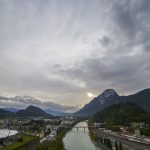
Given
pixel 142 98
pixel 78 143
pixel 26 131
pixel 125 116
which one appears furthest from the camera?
pixel 142 98

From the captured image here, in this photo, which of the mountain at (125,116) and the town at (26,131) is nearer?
the town at (26,131)

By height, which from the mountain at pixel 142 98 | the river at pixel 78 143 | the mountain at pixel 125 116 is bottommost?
the river at pixel 78 143

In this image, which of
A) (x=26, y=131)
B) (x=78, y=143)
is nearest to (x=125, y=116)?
(x=26, y=131)

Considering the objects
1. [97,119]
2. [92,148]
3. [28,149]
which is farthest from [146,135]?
[97,119]

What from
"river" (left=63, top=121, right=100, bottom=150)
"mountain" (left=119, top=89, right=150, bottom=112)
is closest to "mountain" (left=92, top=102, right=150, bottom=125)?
"river" (left=63, top=121, right=100, bottom=150)

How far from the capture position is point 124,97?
198m

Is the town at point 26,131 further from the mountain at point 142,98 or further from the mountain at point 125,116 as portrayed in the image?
the mountain at point 142,98

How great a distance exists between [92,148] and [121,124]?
34.9m

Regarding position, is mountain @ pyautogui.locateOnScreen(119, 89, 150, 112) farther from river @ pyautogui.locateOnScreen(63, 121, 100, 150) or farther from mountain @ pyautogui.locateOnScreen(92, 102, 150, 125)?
river @ pyautogui.locateOnScreen(63, 121, 100, 150)

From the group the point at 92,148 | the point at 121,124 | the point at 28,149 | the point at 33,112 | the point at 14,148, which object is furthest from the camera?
the point at 33,112

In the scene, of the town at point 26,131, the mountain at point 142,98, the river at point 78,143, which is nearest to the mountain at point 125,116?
the town at point 26,131

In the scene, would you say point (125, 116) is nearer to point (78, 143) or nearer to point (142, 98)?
point (78, 143)

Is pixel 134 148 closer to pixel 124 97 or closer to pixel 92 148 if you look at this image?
pixel 92 148

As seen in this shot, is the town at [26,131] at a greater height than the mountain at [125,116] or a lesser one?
lesser
